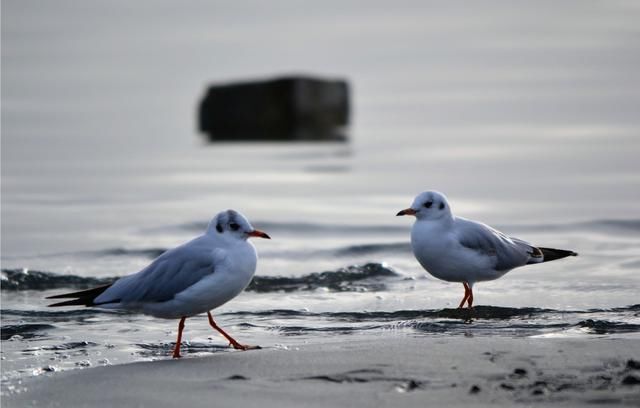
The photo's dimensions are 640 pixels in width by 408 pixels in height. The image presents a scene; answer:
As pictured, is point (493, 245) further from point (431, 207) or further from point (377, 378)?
point (377, 378)

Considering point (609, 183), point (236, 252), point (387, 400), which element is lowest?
point (387, 400)

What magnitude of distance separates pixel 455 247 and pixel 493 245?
1.28 ft

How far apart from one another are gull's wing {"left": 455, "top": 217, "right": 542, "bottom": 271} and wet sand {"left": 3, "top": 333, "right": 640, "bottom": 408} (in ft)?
6.46

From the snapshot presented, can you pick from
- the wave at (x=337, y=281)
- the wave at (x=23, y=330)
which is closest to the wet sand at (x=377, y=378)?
the wave at (x=23, y=330)

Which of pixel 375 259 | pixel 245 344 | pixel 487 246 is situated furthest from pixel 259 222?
pixel 245 344

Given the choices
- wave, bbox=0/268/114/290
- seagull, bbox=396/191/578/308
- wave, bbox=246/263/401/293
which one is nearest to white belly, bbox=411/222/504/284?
seagull, bbox=396/191/578/308

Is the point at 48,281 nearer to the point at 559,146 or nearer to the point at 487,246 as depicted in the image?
the point at 487,246

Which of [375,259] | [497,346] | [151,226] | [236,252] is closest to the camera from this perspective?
[497,346]

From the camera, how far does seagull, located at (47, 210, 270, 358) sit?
6988mm

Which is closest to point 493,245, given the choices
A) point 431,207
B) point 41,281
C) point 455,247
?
point 455,247

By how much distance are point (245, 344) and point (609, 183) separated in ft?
28.6

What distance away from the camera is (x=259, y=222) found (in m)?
12.7

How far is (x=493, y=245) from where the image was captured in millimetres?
8773

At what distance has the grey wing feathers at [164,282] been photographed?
703 cm
